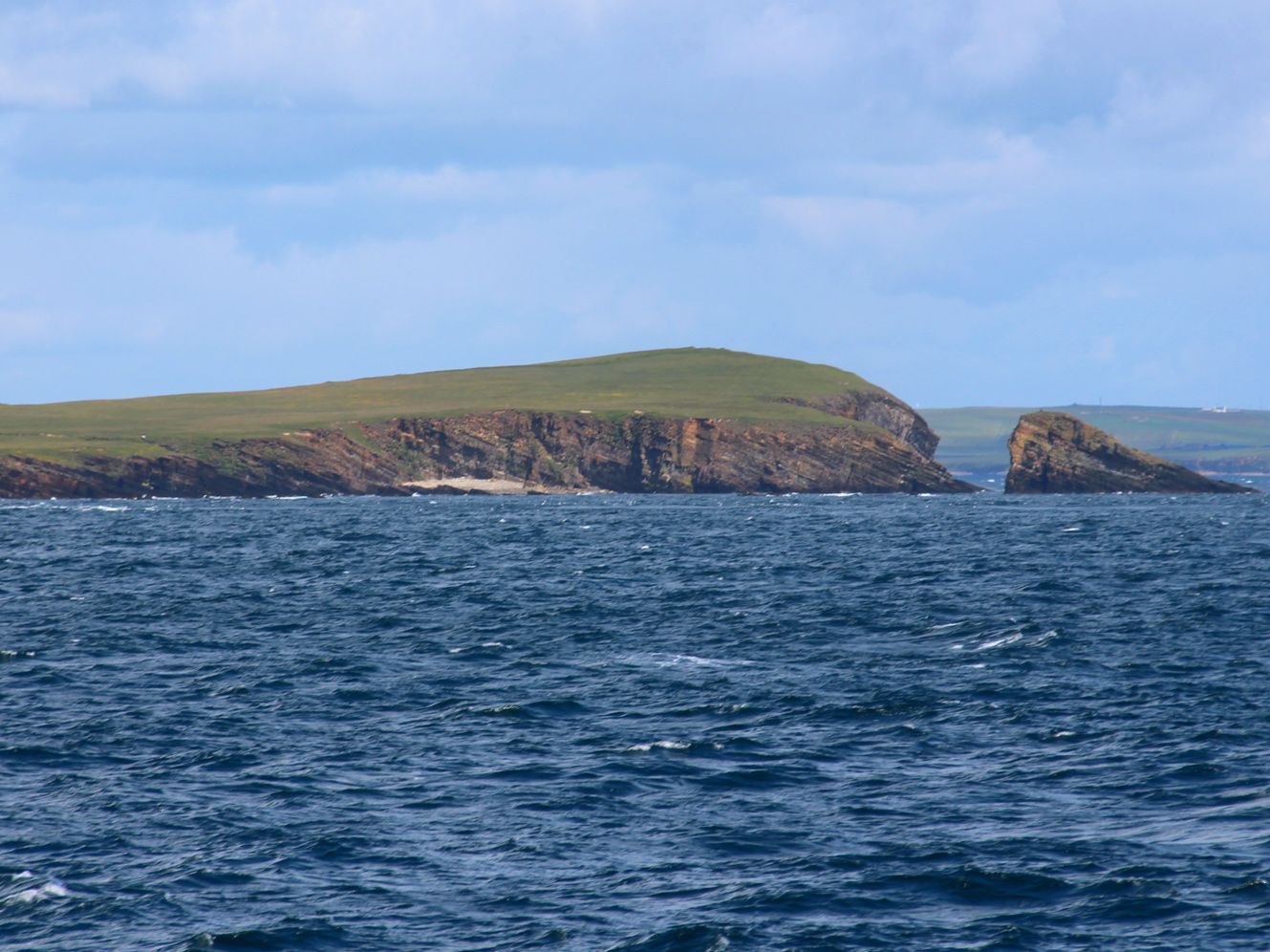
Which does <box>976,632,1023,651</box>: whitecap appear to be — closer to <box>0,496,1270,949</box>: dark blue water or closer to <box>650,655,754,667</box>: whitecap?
<box>0,496,1270,949</box>: dark blue water

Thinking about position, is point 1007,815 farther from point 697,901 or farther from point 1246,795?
point 697,901

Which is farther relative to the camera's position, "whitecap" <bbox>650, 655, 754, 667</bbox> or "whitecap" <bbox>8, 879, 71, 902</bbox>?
"whitecap" <bbox>650, 655, 754, 667</bbox>

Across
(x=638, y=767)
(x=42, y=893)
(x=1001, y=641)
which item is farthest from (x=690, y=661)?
(x=42, y=893)

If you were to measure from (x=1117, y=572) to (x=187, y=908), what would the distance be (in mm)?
70439

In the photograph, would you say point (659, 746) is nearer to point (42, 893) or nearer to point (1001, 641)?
point (42, 893)

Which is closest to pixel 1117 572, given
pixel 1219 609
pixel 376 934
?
pixel 1219 609

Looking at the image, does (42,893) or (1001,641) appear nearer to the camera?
(42,893)

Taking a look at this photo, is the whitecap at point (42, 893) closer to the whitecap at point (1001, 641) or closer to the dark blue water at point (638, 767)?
the dark blue water at point (638, 767)

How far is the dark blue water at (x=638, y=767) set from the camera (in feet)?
86.4

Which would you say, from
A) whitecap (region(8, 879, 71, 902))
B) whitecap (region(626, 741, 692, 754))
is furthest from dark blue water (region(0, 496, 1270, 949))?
whitecap (region(626, 741, 692, 754))

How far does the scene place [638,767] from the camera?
121ft

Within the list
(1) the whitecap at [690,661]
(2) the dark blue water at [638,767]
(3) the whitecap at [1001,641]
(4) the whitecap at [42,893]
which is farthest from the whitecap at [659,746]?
(3) the whitecap at [1001,641]

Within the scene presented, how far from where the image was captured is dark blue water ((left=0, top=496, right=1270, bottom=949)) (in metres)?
26.3

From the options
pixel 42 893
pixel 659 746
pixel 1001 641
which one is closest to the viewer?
pixel 42 893
